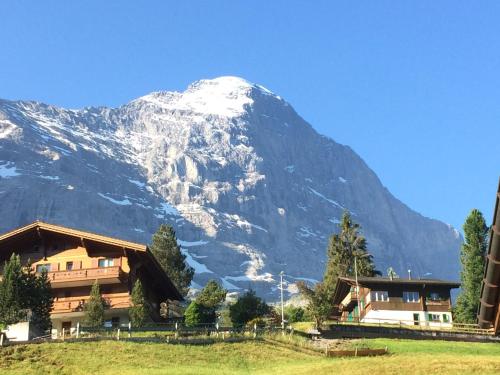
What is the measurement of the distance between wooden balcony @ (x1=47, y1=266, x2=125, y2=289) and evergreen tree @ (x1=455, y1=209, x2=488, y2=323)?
147 ft

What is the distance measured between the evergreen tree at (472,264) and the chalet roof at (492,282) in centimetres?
6649

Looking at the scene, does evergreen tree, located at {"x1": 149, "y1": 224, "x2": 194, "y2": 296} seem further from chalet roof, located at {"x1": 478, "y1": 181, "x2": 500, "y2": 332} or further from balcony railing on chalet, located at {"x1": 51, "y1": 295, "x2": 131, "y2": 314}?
chalet roof, located at {"x1": 478, "y1": 181, "x2": 500, "y2": 332}

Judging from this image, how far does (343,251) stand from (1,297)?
216 feet

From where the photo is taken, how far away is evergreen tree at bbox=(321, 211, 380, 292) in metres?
97.1

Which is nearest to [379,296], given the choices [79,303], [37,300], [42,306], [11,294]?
[79,303]

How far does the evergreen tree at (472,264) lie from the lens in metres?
81.0

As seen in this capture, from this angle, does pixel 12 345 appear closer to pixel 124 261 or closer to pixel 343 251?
pixel 124 261

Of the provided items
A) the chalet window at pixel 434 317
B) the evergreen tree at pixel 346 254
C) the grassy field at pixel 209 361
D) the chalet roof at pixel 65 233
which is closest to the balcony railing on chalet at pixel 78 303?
the chalet roof at pixel 65 233

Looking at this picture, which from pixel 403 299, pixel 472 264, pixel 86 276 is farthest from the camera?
pixel 472 264

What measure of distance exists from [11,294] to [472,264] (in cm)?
5818

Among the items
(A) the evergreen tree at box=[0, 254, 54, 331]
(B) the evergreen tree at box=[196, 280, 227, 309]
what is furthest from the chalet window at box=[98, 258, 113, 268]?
(B) the evergreen tree at box=[196, 280, 227, 309]

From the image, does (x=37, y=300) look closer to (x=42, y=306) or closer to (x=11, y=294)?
(x=42, y=306)

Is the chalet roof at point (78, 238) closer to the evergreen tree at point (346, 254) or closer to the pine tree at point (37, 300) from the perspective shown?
the pine tree at point (37, 300)

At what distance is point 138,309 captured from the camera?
54.5 metres
